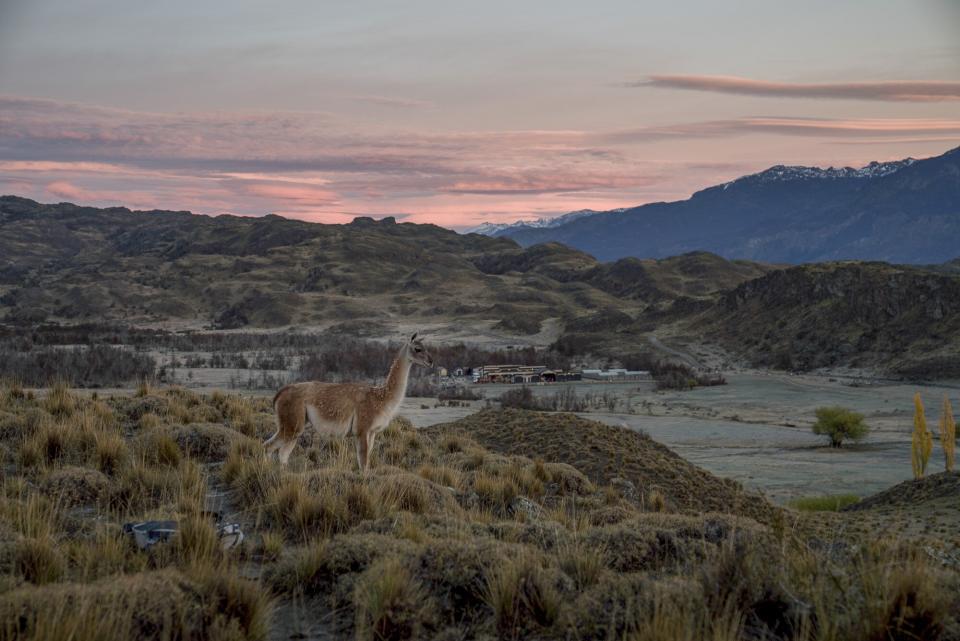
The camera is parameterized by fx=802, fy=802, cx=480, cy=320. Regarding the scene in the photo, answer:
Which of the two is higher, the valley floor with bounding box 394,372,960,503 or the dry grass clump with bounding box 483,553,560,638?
the dry grass clump with bounding box 483,553,560,638

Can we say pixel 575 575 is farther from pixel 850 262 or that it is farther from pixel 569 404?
pixel 850 262

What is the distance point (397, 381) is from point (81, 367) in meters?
42.4

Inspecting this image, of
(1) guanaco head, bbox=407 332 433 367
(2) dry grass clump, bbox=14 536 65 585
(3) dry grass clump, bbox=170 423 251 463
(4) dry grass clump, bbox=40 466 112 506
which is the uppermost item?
(1) guanaco head, bbox=407 332 433 367

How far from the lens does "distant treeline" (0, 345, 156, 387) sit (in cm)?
4425

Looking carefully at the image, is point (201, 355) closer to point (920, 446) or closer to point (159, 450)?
point (920, 446)

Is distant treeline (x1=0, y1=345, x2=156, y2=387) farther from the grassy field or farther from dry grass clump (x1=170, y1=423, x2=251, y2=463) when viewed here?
the grassy field

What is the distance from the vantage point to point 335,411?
33.0ft

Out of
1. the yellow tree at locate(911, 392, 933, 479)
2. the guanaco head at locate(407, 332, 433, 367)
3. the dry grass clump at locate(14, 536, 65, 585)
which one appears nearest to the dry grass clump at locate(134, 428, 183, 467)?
the guanaco head at locate(407, 332, 433, 367)

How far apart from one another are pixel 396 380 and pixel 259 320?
103m

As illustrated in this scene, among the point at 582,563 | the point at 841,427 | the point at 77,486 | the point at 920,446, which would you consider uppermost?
the point at 582,563

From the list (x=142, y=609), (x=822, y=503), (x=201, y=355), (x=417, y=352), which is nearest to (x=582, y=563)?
(x=142, y=609)

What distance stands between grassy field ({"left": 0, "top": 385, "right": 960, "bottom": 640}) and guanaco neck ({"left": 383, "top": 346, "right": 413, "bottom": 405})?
1114 millimetres

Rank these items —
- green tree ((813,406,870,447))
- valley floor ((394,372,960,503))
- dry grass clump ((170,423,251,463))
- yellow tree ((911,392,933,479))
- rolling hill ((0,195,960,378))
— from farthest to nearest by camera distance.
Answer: rolling hill ((0,195,960,378)) → green tree ((813,406,870,447)) → valley floor ((394,372,960,503)) → yellow tree ((911,392,933,479)) → dry grass clump ((170,423,251,463))

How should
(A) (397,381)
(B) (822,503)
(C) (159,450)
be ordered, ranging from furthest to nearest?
(B) (822,503) < (A) (397,381) < (C) (159,450)
